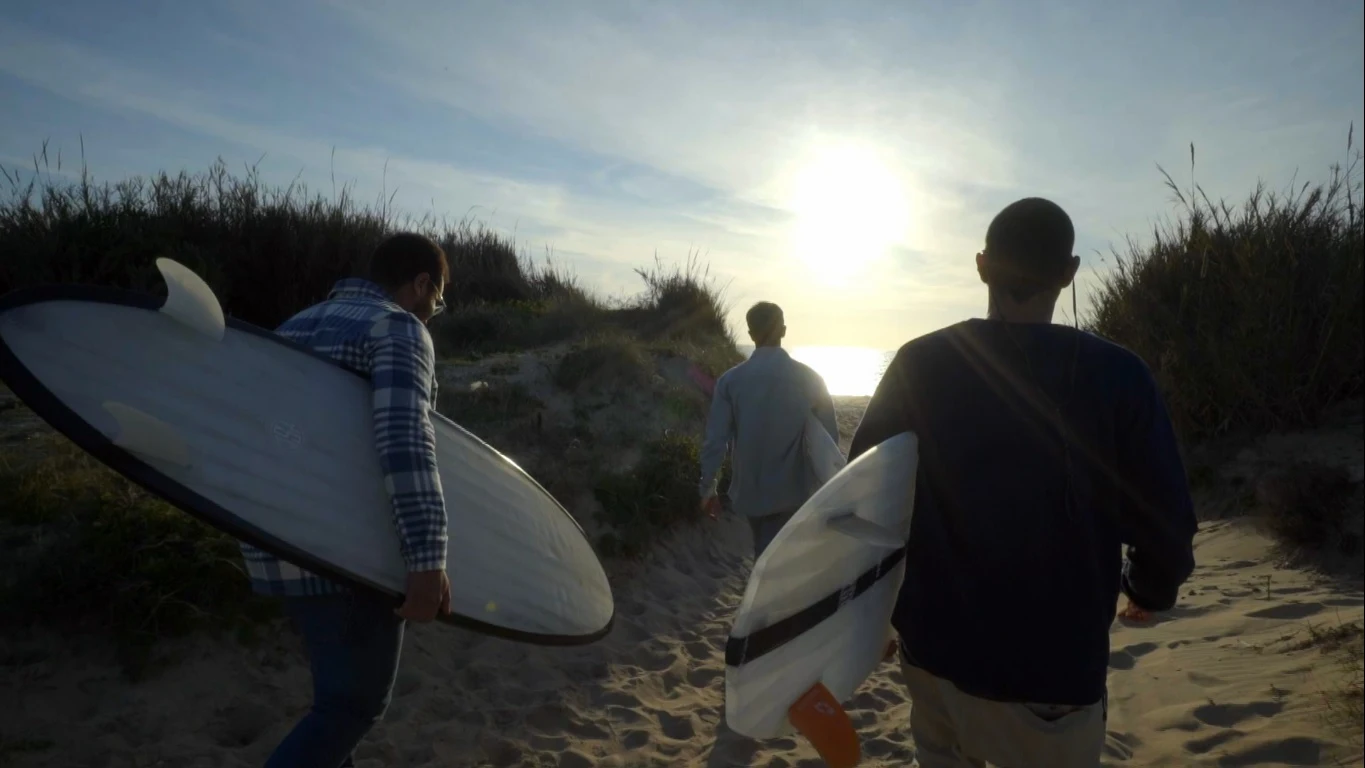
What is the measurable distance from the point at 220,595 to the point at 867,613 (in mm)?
3248

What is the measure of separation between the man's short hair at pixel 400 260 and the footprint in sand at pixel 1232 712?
3943 mm

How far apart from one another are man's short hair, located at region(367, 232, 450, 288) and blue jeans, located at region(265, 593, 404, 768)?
91 cm

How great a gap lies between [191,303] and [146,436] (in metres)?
0.41

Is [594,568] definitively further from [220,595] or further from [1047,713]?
[220,595]

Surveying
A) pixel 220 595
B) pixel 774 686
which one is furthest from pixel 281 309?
pixel 774 686

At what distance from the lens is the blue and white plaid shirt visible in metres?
1.89

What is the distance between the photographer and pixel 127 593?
11.3 feet

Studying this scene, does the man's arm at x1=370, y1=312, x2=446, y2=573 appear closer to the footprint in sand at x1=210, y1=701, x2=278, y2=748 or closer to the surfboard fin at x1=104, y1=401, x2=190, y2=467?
the surfboard fin at x1=104, y1=401, x2=190, y2=467

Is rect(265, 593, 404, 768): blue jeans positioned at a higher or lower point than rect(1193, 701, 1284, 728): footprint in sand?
higher

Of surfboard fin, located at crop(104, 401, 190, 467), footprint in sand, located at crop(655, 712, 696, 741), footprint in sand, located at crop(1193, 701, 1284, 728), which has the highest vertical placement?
surfboard fin, located at crop(104, 401, 190, 467)

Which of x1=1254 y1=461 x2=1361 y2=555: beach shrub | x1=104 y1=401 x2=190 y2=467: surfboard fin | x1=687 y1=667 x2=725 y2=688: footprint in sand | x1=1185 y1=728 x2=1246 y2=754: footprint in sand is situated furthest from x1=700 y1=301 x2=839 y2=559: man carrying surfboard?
x1=1254 y1=461 x2=1361 y2=555: beach shrub

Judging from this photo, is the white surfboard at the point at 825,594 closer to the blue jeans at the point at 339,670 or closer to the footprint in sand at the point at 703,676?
the blue jeans at the point at 339,670

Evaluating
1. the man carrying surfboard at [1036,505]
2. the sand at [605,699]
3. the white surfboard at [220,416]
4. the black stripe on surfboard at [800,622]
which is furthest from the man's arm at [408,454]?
the sand at [605,699]

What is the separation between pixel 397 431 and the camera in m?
1.90
